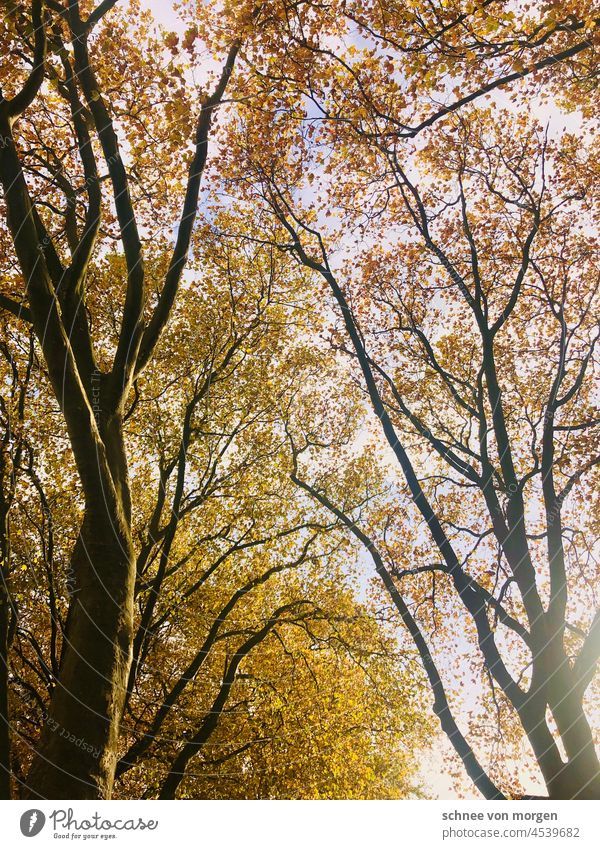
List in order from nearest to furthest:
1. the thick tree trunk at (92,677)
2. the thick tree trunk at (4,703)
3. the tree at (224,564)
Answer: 1. the thick tree trunk at (92,677)
2. the thick tree trunk at (4,703)
3. the tree at (224,564)

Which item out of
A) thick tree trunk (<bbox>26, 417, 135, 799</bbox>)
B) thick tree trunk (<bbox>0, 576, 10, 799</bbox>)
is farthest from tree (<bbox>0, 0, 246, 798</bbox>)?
thick tree trunk (<bbox>0, 576, 10, 799</bbox>)

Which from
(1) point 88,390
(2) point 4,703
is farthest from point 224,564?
(1) point 88,390

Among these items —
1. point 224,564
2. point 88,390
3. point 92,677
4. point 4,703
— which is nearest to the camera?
point 92,677

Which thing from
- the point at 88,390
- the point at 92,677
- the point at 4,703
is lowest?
the point at 92,677

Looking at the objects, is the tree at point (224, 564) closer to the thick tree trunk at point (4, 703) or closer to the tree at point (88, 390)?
the thick tree trunk at point (4, 703)

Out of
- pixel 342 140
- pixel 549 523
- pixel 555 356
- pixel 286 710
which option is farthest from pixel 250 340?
pixel 286 710

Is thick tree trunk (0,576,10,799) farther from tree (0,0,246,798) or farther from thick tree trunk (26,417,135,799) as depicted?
thick tree trunk (26,417,135,799)

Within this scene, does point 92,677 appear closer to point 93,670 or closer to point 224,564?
point 93,670

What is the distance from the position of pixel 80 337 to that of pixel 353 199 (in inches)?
325

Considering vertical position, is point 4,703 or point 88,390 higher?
point 88,390

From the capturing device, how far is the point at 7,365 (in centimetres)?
1509

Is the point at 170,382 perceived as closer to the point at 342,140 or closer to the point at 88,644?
the point at 342,140

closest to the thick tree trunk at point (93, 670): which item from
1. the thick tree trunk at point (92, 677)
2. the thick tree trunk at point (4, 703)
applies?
the thick tree trunk at point (92, 677)

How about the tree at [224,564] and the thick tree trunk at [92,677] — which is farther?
the tree at [224,564]
